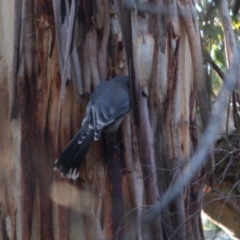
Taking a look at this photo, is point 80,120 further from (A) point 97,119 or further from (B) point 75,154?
(B) point 75,154

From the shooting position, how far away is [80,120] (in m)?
2.96

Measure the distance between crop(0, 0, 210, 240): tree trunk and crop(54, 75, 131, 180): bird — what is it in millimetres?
47

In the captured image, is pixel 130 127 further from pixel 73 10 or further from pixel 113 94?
pixel 73 10

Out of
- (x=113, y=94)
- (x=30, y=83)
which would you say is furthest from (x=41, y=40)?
(x=113, y=94)

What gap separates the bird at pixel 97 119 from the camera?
109 inches

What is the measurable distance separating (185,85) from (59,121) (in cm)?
62

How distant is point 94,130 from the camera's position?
2.84 metres

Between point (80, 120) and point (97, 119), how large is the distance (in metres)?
0.08

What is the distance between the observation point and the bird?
2.77 metres

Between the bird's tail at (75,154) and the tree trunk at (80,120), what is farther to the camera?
the tree trunk at (80,120)

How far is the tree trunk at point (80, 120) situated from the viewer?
288 centimetres

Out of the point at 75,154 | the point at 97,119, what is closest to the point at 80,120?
the point at 97,119

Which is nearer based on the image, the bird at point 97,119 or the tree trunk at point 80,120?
the bird at point 97,119

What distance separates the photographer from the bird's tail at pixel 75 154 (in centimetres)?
275
